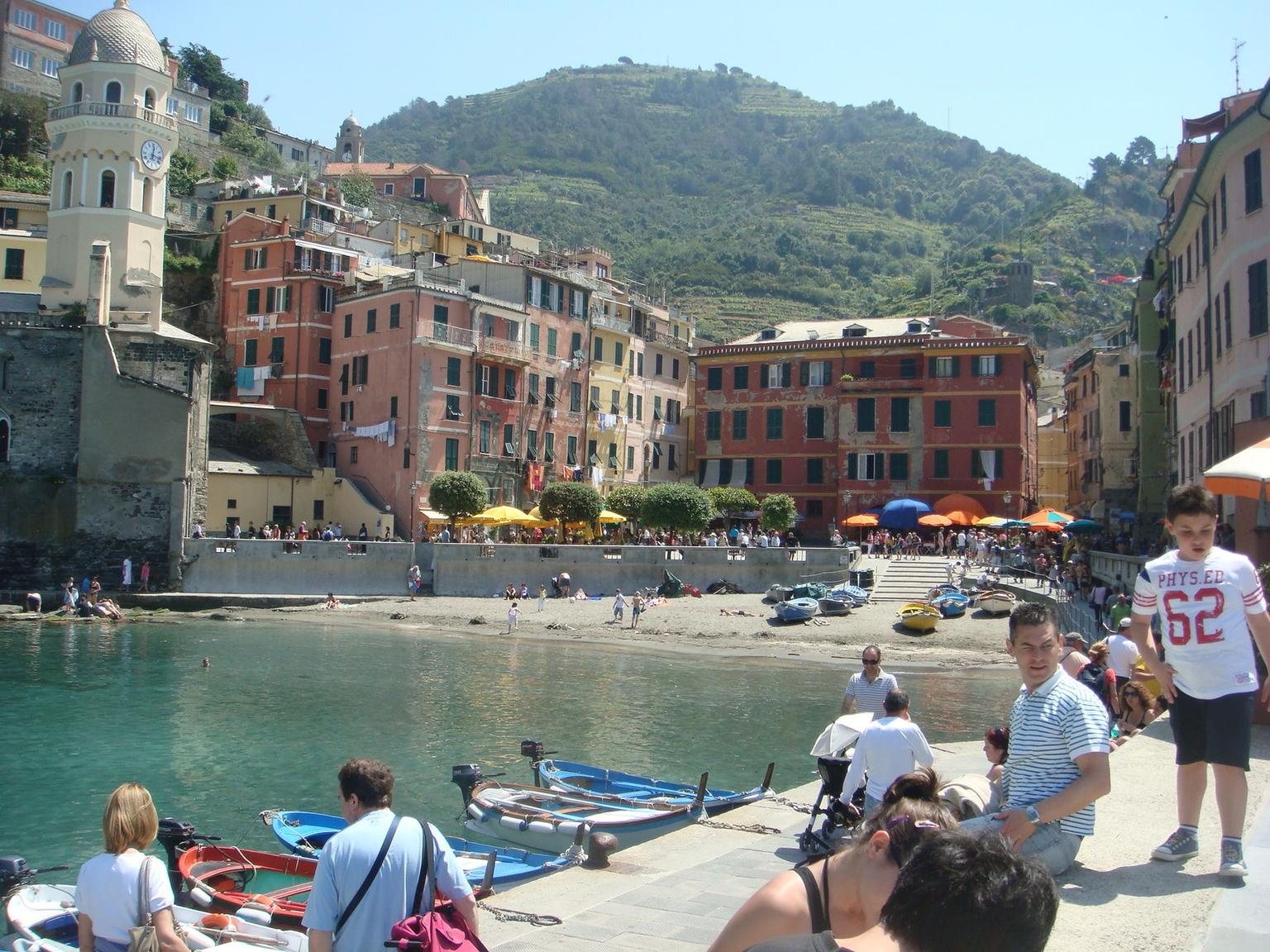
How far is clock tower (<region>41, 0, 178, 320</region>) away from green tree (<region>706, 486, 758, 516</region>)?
28196 millimetres

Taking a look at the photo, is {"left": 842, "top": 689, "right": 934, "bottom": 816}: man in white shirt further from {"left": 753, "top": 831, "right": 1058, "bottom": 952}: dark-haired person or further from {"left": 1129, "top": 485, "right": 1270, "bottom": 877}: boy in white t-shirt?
{"left": 753, "top": 831, "right": 1058, "bottom": 952}: dark-haired person

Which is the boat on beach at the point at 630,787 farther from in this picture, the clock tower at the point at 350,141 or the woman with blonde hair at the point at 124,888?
the clock tower at the point at 350,141

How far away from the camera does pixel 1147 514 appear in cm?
4791

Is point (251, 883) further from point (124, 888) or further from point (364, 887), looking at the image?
point (364, 887)

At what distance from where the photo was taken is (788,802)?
13.9 m

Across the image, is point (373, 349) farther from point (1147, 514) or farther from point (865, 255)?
point (865, 255)

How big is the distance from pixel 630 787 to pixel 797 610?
23.9 m

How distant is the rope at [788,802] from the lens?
13195mm

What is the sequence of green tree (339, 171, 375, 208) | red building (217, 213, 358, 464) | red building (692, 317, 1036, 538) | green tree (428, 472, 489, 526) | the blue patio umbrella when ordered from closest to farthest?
green tree (428, 472, 489, 526), the blue patio umbrella, red building (692, 317, 1036, 538), red building (217, 213, 358, 464), green tree (339, 171, 375, 208)

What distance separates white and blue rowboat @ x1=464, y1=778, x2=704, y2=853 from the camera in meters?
14.0

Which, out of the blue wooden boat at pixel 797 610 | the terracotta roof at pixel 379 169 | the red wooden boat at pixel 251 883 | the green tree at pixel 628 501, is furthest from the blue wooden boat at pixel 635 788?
the terracotta roof at pixel 379 169

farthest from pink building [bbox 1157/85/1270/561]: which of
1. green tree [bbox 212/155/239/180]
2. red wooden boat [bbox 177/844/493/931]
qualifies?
green tree [bbox 212/155/239/180]

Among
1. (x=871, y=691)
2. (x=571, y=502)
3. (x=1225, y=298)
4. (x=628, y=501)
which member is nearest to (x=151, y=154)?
(x=571, y=502)

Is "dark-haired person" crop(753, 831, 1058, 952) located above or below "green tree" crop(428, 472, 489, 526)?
below
